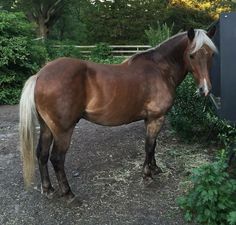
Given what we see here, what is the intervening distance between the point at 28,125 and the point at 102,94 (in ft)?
2.68

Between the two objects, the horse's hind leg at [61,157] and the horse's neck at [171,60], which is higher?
the horse's neck at [171,60]

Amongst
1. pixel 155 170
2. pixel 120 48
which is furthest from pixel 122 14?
pixel 155 170

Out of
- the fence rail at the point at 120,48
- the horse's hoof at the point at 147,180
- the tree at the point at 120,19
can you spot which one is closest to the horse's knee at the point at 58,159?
the horse's hoof at the point at 147,180

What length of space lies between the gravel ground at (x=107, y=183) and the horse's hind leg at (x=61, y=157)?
120mm

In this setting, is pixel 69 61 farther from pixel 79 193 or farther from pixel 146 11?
pixel 146 11

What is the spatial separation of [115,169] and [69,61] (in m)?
1.58

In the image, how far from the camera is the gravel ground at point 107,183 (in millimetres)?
3688

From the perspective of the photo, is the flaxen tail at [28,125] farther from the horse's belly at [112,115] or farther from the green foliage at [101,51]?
the green foliage at [101,51]

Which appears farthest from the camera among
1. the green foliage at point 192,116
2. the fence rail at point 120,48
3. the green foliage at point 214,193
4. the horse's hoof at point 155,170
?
the fence rail at point 120,48

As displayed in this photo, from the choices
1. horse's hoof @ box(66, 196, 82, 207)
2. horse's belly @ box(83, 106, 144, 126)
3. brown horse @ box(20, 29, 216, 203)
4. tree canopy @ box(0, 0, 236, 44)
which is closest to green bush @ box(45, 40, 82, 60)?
tree canopy @ box(0, 0, 236, 44)

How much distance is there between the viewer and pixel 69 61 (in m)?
3.90

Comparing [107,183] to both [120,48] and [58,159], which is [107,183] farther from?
[120,48]

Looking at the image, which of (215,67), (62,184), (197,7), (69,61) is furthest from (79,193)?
(197,7)

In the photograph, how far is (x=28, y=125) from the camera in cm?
376
